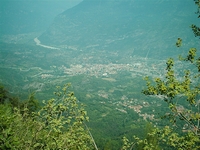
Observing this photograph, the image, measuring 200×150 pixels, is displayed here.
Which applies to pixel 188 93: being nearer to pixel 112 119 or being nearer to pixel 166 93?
pixel 166 93

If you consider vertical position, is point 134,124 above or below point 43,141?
below

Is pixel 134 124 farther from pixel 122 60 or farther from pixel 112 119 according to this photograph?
pixel 122 60

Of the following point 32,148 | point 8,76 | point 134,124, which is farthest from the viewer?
point 8,76

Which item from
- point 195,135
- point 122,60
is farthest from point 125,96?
point 195,135

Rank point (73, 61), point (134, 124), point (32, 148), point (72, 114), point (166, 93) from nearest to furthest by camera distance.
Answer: point (32, 148)
point (72, 114)
point (166, 93)
point (134, 124)
point (73, 61)

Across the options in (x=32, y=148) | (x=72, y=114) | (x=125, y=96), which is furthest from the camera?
(x=125, y=96)

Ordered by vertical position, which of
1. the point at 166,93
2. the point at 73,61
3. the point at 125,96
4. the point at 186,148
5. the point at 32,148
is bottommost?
the point at 125,96

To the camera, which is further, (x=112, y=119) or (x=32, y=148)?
(x=112, y=119)

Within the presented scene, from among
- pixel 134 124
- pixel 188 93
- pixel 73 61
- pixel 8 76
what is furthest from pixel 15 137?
pixel 73 61

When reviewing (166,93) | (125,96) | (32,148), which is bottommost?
(125,96)
